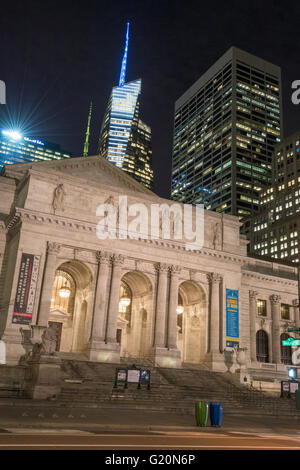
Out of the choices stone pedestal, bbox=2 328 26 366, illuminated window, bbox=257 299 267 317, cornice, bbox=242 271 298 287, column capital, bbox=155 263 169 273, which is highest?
cornice, bbox=242 271 298 287

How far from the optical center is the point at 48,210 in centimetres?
4272

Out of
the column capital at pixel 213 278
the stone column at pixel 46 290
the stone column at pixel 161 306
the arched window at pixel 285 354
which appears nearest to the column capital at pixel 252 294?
the arched window at pixel 285 354

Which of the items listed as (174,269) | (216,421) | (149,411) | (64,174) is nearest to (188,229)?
(174,269)

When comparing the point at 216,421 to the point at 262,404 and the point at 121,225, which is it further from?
the point at 121,225

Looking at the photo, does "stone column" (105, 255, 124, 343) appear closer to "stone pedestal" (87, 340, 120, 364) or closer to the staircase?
"stone pedestal" (87, 340, 120, 364)

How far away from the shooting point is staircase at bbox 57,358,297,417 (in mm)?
28812

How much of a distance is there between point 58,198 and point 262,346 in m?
31.0

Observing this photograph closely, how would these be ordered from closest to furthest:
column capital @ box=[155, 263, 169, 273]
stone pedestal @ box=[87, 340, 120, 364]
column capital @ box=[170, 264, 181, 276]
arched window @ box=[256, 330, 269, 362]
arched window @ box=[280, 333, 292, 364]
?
stone pedestal @ box=[87, 340, 120, 364] → column capital @ box=[155, 263, 169, 273] → column capital @ box=[170, 264, 181, 276] → arched window @ box=[256, 330, 269, 362] → arched window @ box=[280, 333, 292, 364]

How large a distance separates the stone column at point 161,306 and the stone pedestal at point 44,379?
1706 centimetres

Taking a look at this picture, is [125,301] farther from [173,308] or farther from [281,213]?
[281,213]

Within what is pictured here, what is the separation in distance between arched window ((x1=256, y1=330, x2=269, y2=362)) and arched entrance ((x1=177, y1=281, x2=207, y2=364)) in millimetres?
9669

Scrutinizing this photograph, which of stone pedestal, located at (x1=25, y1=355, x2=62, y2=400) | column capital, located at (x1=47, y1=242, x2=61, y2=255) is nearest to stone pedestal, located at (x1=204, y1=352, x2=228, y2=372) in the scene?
column capital, located at (x1=47, y1=242, x2=61, y2=255)

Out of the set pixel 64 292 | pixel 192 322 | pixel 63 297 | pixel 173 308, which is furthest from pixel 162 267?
pixel 63 297

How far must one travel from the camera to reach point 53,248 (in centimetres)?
4153
